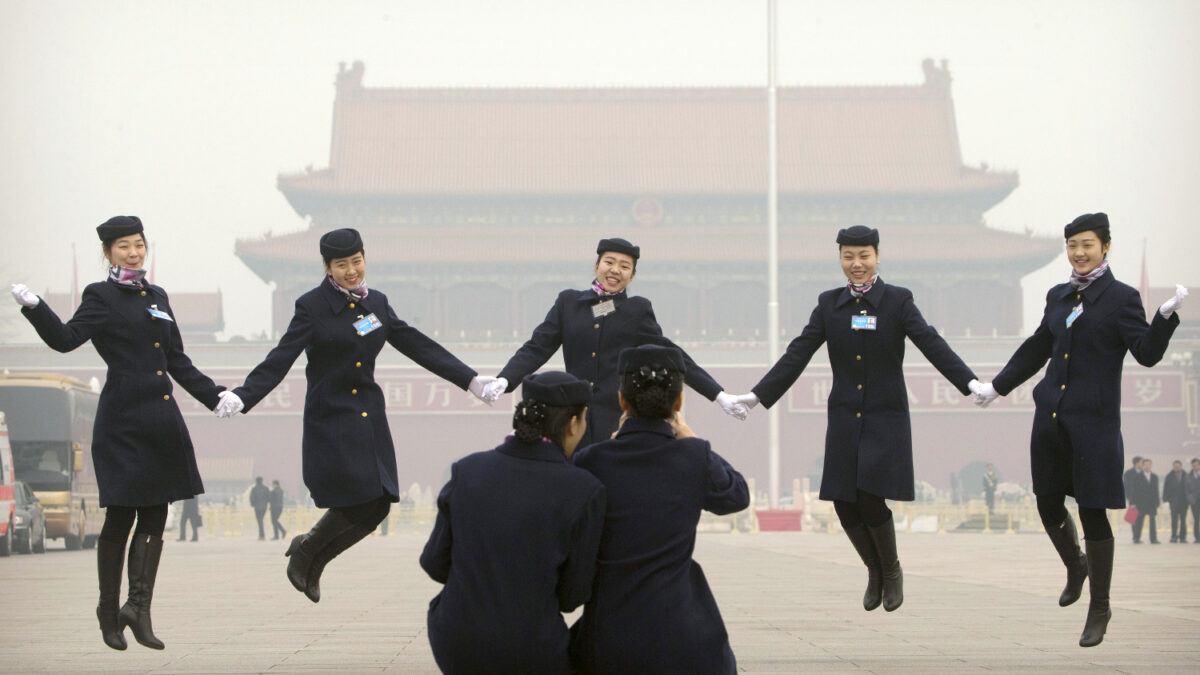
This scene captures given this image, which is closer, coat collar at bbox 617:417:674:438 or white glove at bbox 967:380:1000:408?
coat collar at bbox 617:417:674:438

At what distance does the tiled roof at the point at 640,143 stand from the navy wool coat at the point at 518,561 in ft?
107

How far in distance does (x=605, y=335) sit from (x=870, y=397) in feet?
3.48

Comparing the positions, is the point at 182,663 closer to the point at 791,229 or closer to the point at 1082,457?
the point at 1082,457

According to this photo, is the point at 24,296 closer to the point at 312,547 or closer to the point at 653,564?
the point at 312,547

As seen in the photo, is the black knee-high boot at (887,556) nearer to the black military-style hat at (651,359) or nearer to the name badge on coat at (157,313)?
the black military-style hat at (651,359)

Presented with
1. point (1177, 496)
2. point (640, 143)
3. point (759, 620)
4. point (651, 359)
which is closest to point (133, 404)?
point (651, 359)

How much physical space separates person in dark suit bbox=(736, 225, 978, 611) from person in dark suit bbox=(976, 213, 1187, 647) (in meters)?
0.40

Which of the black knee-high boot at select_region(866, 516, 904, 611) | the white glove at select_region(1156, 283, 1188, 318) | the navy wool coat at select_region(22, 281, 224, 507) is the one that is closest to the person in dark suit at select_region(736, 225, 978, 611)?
the black knee-high boot at select_region(866, 516, 904, 611)

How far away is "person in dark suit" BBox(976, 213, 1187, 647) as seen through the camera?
5074 millimetres

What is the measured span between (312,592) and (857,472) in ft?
6.84

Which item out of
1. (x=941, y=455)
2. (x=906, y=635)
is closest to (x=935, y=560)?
(x=906, y=635)

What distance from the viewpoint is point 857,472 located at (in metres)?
5.52

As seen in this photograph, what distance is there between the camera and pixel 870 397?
560 centimetres

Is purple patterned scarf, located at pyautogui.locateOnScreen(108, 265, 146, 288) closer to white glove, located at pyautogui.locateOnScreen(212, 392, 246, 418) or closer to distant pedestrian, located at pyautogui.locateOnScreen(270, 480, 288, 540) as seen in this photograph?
white glove, located at pyautogui.locateOnScreen(212, 392, 246, 418)
